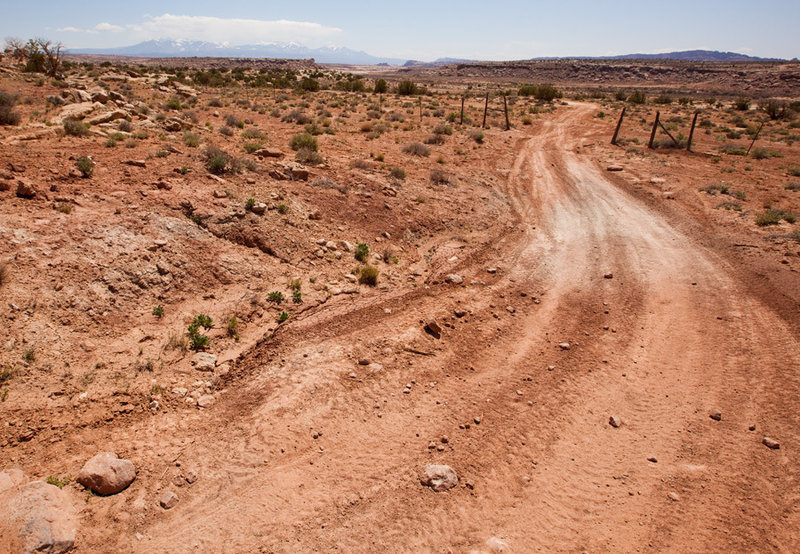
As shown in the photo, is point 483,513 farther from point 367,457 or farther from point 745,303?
point 745,303

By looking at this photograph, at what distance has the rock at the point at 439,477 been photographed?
16.0ft

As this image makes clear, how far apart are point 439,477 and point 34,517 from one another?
13.3ft

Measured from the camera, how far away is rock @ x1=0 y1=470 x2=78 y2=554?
3957 mm

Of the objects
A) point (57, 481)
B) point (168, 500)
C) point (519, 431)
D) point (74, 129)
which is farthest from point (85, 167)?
point (519, 431)

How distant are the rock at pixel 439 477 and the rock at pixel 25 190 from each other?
A: 859 centimetres

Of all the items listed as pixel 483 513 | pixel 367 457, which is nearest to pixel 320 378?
pixel 367 457

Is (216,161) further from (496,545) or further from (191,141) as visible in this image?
(496,545)

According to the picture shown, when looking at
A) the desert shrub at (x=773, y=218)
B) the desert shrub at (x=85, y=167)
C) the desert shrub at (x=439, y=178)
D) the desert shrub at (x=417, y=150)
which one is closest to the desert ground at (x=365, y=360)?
the desert shrub at (x=85, y=167)

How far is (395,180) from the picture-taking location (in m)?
13.9

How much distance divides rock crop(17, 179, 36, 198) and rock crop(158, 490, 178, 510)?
6617mm

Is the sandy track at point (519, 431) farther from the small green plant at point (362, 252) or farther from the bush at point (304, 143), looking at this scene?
the bush at point (304, 143)

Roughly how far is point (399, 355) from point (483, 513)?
115 inches

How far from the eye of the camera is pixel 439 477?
4961mm

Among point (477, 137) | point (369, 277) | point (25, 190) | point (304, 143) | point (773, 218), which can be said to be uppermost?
point (477, 137)
